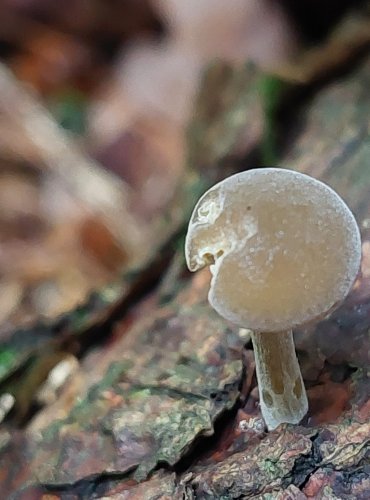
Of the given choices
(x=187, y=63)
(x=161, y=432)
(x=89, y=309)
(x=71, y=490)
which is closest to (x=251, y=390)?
(x=161, y=432)

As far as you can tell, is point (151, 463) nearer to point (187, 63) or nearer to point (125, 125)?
point (125, 125)

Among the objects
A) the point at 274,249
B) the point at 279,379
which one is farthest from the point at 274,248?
the point at 279,379

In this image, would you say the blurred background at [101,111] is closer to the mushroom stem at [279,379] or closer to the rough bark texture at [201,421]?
the rough bark texture at [201,421]

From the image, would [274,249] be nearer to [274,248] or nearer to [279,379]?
[274,248]

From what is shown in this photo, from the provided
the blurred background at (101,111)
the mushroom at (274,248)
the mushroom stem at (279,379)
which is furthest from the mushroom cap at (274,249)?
the blurred background at (101,111)

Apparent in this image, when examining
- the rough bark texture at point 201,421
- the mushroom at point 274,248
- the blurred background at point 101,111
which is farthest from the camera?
the blurred background at point 101,111

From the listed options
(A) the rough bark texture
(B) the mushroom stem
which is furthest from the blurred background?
(B) the mushroom stem
